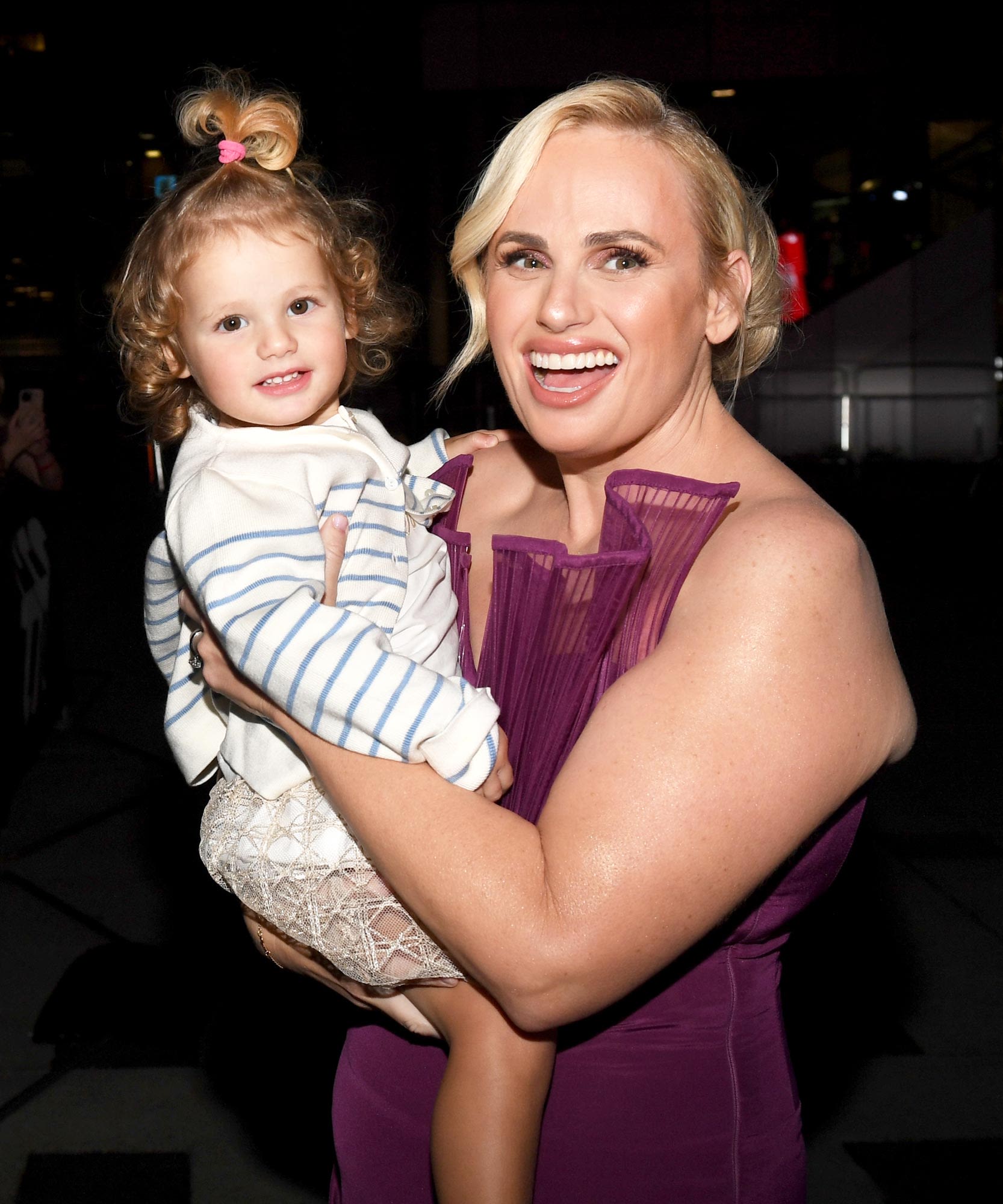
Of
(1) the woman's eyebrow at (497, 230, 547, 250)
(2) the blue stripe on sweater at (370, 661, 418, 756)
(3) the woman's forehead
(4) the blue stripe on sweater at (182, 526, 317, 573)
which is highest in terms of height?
(3) the woman's forehead

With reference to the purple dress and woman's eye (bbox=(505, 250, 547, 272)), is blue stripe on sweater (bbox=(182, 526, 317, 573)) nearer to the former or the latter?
the purple dress

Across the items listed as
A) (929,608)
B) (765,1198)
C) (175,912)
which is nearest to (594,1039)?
(765,1198)

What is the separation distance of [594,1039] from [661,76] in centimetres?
1592

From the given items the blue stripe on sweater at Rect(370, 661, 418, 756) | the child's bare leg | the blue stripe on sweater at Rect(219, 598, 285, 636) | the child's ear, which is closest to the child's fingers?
the blue stripe on sweater at Rect(219, 598, 285, 636)

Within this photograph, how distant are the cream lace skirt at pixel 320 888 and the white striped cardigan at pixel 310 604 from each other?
2.3 inches

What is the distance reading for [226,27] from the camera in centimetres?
1273

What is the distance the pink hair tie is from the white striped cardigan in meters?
0.39

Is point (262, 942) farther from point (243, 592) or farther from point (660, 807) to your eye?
point (660, 807)

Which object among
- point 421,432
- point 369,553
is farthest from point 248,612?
point 421,432

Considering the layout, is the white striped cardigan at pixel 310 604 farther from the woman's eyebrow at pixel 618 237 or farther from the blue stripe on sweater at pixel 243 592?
the woman's eyebrow at pixel 618 237

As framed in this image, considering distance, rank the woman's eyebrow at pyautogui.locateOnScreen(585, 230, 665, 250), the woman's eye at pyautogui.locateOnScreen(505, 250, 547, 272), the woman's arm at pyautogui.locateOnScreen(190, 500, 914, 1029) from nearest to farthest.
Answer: the woman's arm at pyautogui.locateOnScreen(190, 500, 914, 1029), the woman's eyebrow at pyautogui.locateOnScreen(585, 230, 665, 250), the woman's eye at pyautogui.locateOnScreen(505, 250, 547, 272)

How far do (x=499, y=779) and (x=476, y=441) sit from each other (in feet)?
3.11

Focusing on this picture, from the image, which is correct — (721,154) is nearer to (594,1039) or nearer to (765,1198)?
(594,1039)

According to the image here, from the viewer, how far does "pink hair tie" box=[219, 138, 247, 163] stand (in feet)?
6.15
